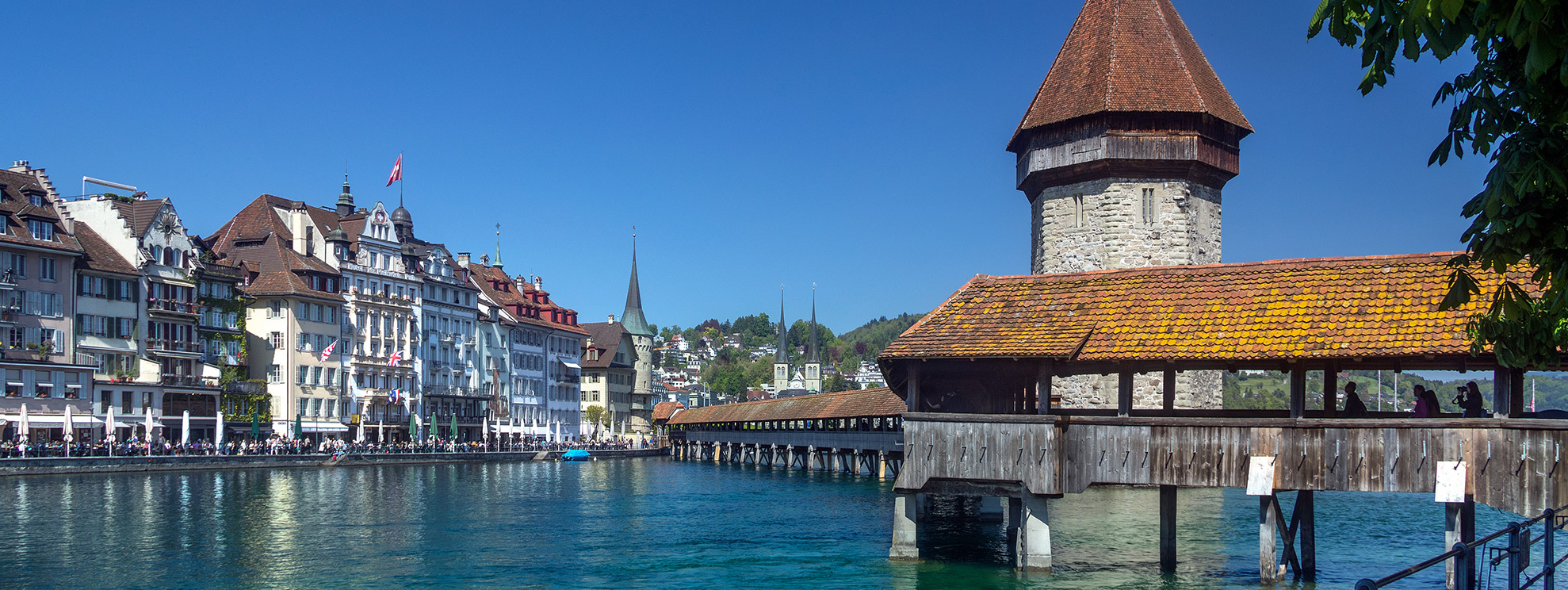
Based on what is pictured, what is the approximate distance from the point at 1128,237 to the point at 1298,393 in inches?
987

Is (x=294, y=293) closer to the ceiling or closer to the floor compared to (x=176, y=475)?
closer to the ceiling

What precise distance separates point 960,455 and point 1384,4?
13.5 m

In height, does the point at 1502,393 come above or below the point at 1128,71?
below

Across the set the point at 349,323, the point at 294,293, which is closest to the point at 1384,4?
the point at 294,293

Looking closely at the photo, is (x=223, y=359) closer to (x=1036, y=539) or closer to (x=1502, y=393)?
(x=1036, y=539)

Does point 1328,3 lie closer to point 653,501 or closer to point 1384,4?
point 1384,4

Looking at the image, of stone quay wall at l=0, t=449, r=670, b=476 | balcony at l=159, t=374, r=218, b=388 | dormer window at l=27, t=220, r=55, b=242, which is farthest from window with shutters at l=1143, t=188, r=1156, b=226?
balcony at l=159, t=374, r=218, b=388

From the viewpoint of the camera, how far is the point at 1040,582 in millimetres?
20109

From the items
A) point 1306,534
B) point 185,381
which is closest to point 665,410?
point 185,381

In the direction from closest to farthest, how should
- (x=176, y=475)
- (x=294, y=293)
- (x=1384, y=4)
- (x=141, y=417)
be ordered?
(x=1384, y=4), (x=176, y=475), (x=141, y=417), (x=294, y=293)

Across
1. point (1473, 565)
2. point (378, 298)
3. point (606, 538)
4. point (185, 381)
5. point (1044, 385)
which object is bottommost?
point (606, 538)

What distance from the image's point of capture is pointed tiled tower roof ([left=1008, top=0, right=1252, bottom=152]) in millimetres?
43156

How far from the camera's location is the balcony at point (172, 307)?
206 ft

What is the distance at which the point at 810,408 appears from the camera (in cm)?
6894
